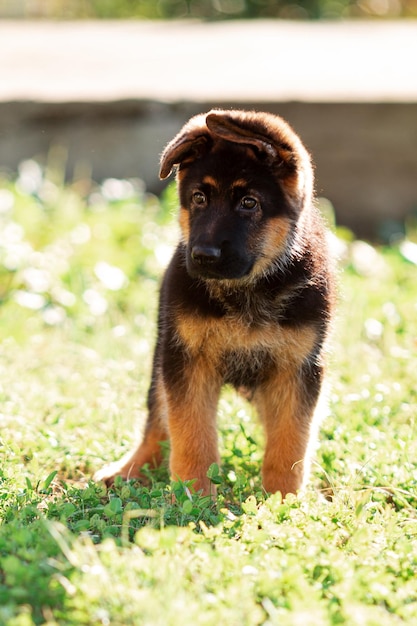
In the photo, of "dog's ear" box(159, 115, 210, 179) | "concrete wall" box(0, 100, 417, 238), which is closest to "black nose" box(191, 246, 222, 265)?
"dog's ear" box(159, 115, 210, 179)

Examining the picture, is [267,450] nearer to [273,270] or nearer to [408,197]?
[273,270]

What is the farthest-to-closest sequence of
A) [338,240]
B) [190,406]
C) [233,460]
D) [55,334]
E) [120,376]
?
[338,240], [55,334], [120,376], [233,460], [190,406]

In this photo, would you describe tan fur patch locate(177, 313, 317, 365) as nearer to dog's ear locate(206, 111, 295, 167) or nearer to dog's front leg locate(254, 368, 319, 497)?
dog's front leg locate(254, 368, 319, 497)

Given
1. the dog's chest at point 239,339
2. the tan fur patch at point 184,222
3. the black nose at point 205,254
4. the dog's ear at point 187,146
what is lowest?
the dog's chest at point 239,339

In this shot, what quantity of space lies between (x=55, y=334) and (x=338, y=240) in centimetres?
243

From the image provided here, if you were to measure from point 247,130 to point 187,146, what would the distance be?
0.94 ft

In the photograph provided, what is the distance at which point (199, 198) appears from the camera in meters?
4.07

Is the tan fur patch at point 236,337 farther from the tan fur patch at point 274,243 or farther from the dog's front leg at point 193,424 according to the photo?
the tan fur patch at point 274,243

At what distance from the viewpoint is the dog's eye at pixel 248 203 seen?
4.01m

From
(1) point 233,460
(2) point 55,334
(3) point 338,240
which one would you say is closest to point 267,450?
(1) point 233,460

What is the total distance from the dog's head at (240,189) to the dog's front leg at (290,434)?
0.50 m

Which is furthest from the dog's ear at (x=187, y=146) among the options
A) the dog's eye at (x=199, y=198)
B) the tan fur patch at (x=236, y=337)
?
the tan fur patch at (x=236, y=337)

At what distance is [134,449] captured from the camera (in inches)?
185

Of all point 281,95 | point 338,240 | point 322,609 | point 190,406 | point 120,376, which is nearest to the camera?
point 322,609
